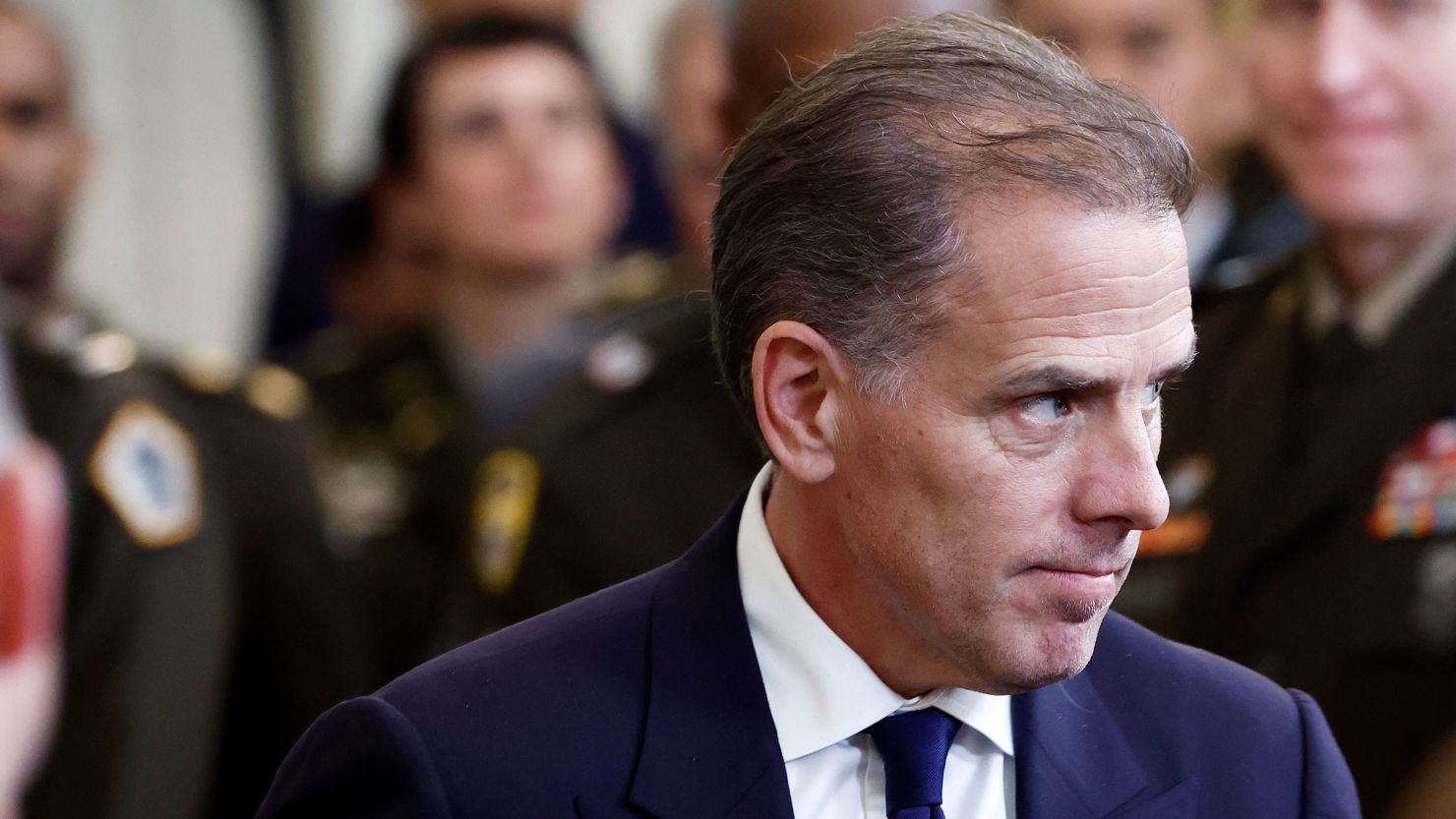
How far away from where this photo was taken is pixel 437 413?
475 centimetres

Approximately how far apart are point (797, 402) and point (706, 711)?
0.89 ft

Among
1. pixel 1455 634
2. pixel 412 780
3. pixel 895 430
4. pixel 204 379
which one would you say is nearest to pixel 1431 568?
pixel 1455 634

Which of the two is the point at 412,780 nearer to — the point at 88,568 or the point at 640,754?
the point at 640,754

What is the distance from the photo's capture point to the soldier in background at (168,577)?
333 centimetres

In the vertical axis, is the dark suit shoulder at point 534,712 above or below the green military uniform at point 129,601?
above

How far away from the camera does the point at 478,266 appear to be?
4516mm

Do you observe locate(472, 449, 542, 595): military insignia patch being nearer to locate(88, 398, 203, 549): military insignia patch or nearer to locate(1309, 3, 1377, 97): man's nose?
locate(88, 398, 203, 549): military insignia patch

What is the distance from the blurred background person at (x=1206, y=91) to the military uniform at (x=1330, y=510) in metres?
0.33

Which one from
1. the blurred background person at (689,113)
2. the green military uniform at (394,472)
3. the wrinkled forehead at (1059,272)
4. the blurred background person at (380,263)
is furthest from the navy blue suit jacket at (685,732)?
the blurred background person at (380,263)

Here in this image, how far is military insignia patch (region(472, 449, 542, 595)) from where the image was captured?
324cm

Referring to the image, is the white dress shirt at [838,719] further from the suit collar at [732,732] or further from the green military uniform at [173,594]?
the green military uniform at [173,594]

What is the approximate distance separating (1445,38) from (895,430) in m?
1.40

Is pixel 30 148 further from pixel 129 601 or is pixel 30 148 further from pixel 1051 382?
pixel 1051 382

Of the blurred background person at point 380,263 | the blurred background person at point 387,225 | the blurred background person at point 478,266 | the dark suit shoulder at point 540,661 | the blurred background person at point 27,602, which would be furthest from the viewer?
the blurred background person at point 380,263
